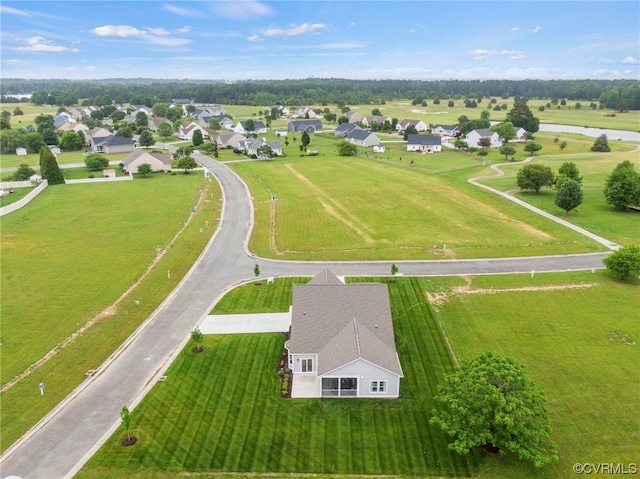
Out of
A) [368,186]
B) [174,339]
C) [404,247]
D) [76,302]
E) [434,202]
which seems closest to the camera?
[174,339]

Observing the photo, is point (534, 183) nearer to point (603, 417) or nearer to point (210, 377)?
point (603, 417)

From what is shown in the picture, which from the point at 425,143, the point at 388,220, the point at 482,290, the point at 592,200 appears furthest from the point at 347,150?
the point at 482,290

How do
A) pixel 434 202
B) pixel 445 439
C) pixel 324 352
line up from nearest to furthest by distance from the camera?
1. pixel 445 439
2. pixel 324 352
3. pixel 434 202

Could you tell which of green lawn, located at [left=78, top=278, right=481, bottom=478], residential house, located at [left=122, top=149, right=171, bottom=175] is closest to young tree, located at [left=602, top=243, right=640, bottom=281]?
green lawn, located at [left=78, top=278, right=481, bottom=478]

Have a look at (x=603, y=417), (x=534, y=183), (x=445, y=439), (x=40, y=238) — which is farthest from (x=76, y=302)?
(x=534, y=183)

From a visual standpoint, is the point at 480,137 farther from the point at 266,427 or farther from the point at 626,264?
the point at 266,427

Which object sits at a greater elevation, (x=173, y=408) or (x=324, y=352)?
(x=324, y=352)

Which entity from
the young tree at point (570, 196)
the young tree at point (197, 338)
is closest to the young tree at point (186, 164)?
the young tree at point (197, 338)
